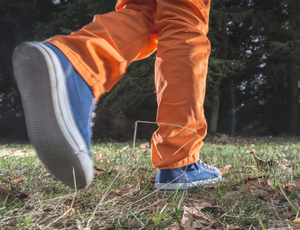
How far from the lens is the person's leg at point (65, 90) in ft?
2.40

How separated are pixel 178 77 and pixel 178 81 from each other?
A: 2 centimetres

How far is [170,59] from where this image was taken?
3.26ft

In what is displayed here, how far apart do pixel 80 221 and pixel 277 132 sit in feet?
25.2

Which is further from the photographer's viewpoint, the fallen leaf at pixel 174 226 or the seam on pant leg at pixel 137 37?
the seam on pant leg at pixel 137 37

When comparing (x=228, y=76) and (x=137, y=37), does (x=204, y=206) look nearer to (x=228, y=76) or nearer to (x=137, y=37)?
(x=137, y=37)

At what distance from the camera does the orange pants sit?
936 mm

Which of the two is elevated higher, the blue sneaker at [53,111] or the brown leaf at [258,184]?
the blue sneaker at [53,111]

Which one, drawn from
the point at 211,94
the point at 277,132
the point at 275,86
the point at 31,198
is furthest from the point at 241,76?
the point at 31,198

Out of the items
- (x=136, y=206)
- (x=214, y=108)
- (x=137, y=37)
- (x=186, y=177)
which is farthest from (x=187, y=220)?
(x=214, y=108)

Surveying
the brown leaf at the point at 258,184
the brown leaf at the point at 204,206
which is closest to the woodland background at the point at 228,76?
the brown leaf at the point at 258,184

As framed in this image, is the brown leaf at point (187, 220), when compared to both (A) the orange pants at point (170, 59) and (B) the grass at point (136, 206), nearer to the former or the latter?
(B) the grass at point (136, 206)

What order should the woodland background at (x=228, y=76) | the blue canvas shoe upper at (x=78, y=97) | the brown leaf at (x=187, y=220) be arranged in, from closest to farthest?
the brown leaf at (x=187, y=220)
the blue canvas shoe upper at (x=78, y=97)
the woodland background at (x=228, y=76)

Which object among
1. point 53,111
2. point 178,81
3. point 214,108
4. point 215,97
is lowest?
point 214,108

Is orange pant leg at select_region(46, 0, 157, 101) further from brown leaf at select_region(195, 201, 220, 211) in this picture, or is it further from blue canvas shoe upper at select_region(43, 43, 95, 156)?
brown leaf at select_region(195, 201, 220, 211)
